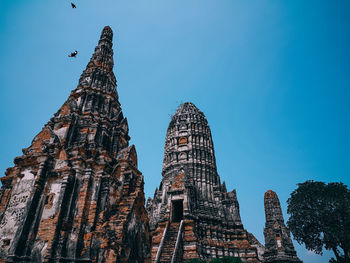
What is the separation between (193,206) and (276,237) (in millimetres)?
8198

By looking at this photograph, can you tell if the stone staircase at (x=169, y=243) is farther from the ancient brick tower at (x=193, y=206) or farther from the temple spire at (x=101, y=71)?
the temple spire at (x=101, y=71)

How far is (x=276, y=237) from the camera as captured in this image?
2256cm

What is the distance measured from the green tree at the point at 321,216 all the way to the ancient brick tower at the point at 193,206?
17.4 feet

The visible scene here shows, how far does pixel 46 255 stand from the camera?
28.8 ft

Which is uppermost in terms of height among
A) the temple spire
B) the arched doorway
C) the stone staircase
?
the temple spire

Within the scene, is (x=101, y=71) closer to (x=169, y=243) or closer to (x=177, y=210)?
(x=169, y=243)

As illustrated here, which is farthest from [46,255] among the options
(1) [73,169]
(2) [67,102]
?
(2) [67,102]

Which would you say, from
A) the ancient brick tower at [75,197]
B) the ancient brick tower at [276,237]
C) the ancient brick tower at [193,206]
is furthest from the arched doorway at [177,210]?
the ancient brick tower at [75,197]

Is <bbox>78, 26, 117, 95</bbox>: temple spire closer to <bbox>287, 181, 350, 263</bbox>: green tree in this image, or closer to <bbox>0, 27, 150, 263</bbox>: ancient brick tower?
<bbox>0, 27, 150, 263</bbox>: ancient brick tower

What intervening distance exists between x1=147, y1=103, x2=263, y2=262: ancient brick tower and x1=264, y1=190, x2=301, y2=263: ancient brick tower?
61.3 inches

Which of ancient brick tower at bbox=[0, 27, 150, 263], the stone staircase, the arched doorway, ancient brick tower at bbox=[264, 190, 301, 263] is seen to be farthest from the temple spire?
ancient brick tower at bbox=[264, 190, 301, 263]

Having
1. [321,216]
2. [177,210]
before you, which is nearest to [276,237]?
[321,216]

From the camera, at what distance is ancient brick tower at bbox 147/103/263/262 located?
20.4 metres

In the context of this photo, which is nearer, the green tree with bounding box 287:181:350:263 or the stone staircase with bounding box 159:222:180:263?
the stone staircase with bounding box 159:222:180:263
